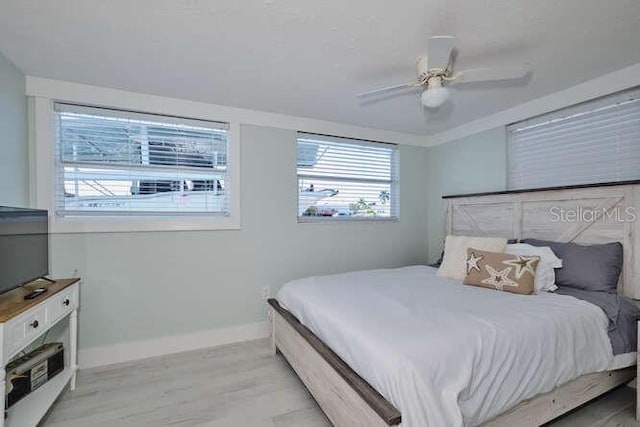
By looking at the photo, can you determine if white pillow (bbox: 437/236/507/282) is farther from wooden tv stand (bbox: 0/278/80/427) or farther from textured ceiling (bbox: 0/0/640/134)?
wooden tv stand (bbox: 0/278/80/427)

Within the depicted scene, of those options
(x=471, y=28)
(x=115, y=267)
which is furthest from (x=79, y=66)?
(x=471, y=28)

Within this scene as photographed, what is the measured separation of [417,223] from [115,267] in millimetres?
3421

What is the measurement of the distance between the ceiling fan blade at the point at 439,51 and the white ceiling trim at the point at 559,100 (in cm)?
158

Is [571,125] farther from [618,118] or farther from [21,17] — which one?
[21,17]

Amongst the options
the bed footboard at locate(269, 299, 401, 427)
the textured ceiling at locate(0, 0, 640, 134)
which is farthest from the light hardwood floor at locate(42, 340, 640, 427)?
the textured ceiling at locate(0, 0, 640, 134)

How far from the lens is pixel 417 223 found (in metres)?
3.96

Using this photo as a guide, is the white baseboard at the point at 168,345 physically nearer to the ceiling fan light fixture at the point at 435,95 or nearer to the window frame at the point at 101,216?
the window frame at the point at 101,216

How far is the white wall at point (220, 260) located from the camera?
249 centimetres

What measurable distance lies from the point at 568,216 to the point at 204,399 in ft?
10.5

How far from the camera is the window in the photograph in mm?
3357

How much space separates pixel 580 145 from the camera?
2570mm

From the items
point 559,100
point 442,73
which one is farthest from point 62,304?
point 559,100

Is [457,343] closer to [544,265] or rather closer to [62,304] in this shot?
[544,265]

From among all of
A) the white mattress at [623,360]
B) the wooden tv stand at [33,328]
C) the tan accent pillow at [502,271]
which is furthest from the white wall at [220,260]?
the white mattress at [623,360]
